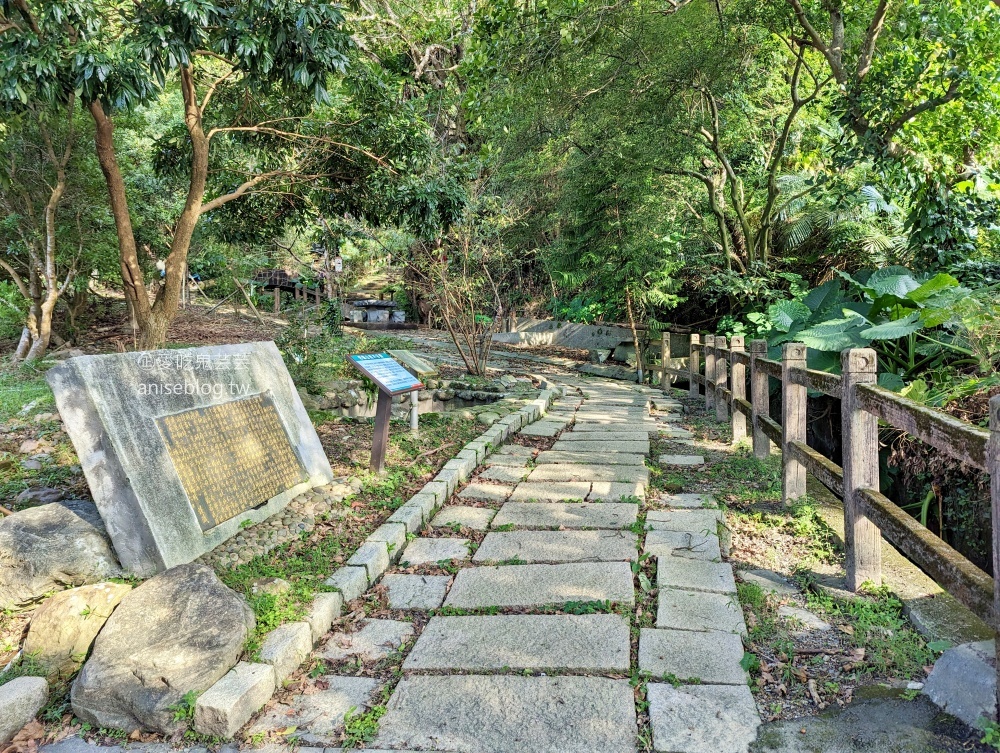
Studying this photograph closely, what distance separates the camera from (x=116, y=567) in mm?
3049

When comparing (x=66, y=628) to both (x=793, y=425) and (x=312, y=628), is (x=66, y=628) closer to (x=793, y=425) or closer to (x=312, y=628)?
(x=312, y=628)

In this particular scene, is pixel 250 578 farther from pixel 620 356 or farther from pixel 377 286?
pixel 377 286

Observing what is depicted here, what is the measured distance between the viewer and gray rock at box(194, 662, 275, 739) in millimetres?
2223

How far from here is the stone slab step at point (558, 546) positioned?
3545 mm

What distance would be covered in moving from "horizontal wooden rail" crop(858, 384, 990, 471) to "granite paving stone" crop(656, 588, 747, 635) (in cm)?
102

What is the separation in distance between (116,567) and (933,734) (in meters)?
3.23

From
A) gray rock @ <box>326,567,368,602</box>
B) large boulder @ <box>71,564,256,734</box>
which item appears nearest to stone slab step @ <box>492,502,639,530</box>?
gray rock @ <box>326,567,368,602</box>

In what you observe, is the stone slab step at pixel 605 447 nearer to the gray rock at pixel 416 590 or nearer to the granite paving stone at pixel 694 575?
the granite paving stone at pixel 694 575

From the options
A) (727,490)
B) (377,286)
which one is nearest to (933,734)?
(727,490)

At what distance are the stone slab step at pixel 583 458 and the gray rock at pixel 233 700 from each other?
340 centimetres

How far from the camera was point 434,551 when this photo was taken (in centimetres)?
376

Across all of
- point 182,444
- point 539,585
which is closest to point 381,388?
point 182,444

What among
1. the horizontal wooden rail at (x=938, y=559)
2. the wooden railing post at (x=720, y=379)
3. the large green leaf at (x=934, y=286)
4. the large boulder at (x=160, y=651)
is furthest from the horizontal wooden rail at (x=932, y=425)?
the wooden railing post at (x=720, y=379)

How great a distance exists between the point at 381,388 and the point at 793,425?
274cm
